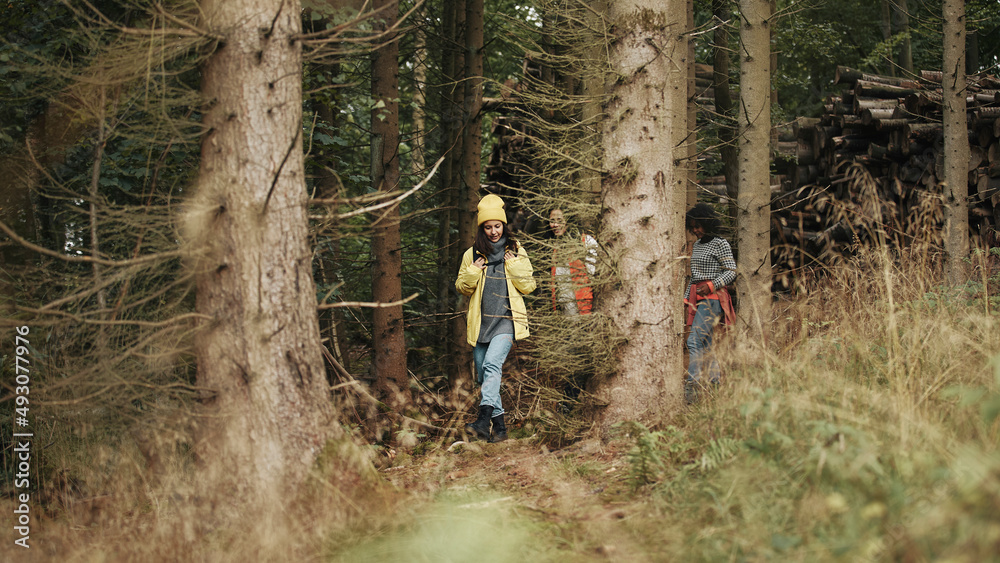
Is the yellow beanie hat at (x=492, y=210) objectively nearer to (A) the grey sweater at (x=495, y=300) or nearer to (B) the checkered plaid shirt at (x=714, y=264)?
(A) the grey sweater at (x=495, y=300)

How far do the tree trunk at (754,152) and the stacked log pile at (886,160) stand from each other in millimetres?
269

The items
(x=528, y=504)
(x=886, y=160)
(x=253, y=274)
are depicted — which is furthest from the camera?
(x=886, y=160)

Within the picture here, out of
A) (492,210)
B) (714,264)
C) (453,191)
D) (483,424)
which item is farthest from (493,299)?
(453,191)

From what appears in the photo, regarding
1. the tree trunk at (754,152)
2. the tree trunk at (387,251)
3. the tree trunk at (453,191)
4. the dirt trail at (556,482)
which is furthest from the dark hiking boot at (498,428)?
the tree trunk at (754,152)

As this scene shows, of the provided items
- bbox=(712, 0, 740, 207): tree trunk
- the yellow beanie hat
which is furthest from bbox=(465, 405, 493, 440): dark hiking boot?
bbox=(712, 0, 740, 207): tree trunk

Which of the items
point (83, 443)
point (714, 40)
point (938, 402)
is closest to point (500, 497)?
point (938, 402)

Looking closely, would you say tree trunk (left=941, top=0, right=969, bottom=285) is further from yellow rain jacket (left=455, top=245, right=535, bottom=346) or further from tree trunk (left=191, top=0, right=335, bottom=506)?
tree trunk (left=191, top=0, right=335, bottom=506)

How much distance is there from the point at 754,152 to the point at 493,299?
3.39 meters

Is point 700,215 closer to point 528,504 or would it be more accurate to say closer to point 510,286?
point 510,286

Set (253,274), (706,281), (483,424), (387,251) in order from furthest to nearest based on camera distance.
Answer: (387,251) < (706,281) < (483,424) < (253,274)

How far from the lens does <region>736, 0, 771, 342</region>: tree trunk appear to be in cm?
678

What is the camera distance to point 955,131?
6.93m

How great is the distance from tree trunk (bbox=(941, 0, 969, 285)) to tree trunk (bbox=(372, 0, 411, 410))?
19.1ft

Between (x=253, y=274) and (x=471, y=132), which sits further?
(x=471, y=132)
